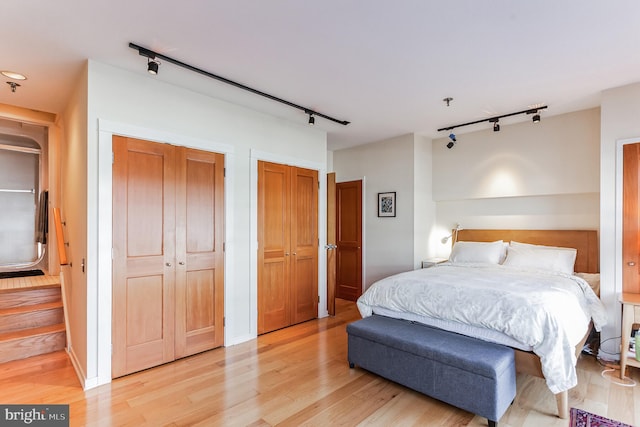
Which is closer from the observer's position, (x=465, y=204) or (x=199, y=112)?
(x=199, y=112)

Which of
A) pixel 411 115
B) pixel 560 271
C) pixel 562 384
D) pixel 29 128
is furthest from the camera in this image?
pixel 29 128

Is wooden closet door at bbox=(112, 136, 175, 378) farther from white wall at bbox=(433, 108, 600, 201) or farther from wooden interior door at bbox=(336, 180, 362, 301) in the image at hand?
white wall at bbox=(433, 108, 600, 201)

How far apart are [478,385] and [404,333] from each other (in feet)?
2.06

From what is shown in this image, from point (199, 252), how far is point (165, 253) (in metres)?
0.33

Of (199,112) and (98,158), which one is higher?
(199,112)

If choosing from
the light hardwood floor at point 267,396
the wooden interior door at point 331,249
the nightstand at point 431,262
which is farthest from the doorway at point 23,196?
the nightstand at point 431,262

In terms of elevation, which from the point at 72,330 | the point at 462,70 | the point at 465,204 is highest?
the point at 462,70

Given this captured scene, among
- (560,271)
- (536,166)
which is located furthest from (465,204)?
(560,271)

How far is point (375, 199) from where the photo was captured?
5301 mm

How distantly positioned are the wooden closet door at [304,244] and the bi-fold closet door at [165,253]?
101 cm

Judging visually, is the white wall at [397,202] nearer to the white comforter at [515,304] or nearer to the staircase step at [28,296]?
the white comforter at [515,304]

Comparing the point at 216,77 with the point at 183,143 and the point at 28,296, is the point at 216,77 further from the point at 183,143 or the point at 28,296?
the point at 28,296

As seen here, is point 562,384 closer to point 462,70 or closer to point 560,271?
point 560,271

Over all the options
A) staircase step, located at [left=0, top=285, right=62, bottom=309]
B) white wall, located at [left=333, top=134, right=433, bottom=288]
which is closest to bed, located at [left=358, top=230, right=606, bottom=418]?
white wall, located at [left=333, top=134, right=433, bottom=288]
